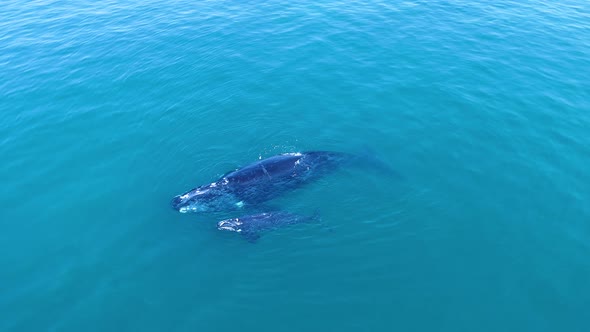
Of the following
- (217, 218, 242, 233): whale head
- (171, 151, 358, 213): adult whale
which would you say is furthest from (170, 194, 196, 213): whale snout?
(217, 218, 242, 233): whale head

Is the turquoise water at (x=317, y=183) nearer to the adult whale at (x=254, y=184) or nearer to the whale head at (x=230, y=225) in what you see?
the whale head at (x=230, y=225)

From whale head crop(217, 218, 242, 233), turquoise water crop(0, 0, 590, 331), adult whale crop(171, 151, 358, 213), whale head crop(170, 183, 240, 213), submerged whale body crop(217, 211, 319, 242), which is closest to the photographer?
turquoise water crop(0, 0, 590, 331)

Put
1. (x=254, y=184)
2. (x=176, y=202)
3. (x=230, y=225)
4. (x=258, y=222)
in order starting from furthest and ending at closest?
(x=254, y=184) < (x=176, y=202) < (x=230, y=225) < (x=258, y=222)

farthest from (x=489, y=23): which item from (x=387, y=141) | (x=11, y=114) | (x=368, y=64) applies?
(x=11, y=114)

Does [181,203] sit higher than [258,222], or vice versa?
[181,203]

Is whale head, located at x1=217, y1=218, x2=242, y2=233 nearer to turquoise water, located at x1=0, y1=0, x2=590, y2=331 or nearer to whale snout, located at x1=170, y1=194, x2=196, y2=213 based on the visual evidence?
turquoise water, located at x1=0, y1=0, x2=590, y2=331

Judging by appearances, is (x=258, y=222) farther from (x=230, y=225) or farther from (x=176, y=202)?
(x=176, y=202)

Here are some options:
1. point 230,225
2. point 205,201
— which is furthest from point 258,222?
point 205,201

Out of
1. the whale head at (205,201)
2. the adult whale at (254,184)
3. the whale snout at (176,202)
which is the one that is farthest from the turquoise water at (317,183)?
the adult whale at (254,184)
